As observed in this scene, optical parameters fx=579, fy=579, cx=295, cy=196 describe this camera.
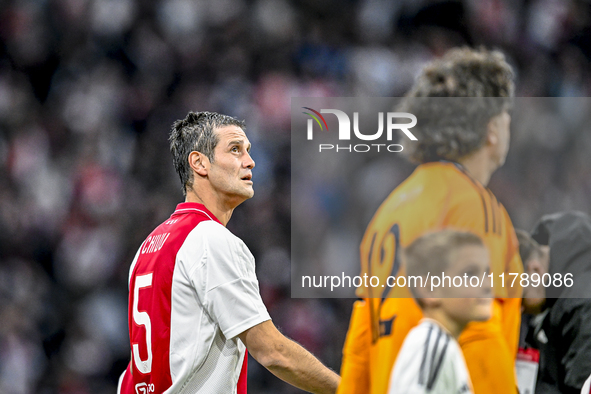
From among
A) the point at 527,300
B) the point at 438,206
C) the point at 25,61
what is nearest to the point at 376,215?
the point at 438,206

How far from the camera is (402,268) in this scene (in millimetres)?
1784

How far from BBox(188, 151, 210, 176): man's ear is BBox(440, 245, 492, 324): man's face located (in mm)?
1198

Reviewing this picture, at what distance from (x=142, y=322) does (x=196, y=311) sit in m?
0.28

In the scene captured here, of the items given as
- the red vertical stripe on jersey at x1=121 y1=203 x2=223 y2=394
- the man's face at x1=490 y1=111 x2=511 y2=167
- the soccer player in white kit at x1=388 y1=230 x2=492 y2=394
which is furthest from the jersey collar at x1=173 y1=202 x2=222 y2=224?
the man's face at x1=490 y1=111 x2=511 y2=167

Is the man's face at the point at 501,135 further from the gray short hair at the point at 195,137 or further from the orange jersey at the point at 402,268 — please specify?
the gray short hair at the point at 195,137

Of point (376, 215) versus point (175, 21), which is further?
point (175, 21)

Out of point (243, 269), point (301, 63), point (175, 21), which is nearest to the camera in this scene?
point (243, 269)

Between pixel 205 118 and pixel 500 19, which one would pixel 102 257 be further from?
pixel 500 19

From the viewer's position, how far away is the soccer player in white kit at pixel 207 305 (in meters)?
2.20

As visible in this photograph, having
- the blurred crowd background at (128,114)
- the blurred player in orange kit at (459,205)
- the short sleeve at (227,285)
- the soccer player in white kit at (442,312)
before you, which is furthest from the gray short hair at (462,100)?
the blurred crowd background at (128,114)

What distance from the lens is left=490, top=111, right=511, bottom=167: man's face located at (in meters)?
1.77

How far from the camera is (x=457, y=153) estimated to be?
176 centimetres

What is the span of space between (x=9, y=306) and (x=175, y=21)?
3330 mm

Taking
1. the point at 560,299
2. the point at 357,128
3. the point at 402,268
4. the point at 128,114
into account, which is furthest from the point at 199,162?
the point at 128,114
